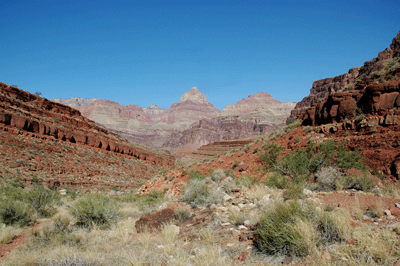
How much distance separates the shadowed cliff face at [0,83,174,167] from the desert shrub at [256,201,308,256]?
95.0 ft

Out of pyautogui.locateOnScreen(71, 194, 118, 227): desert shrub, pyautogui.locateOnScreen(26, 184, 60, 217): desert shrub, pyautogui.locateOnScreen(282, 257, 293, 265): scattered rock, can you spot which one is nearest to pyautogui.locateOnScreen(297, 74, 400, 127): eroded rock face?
pyautogui.locateOnScreen(282, 257, 293, 265): scattered rock

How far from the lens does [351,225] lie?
3.75 m

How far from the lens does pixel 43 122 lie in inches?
1117

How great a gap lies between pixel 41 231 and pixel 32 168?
17.1m

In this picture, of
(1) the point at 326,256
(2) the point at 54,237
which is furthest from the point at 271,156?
(2) the point at 54,237

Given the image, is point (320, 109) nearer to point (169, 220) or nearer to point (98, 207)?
point (169, 220)

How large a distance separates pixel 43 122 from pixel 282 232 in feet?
111

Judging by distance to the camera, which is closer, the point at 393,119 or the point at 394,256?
the point at 394,256

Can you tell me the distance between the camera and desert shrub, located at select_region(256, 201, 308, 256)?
339cm

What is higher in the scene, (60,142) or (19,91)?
(19,91)

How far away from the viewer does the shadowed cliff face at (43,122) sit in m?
24.2

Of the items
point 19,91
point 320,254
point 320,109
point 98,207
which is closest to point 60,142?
point 19,91

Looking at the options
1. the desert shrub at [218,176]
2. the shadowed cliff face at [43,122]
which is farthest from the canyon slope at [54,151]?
the desert shrub at [218,176]

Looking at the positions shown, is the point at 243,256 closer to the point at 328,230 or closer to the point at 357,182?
the point at 328,230
